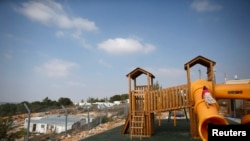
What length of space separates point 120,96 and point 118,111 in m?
42.6

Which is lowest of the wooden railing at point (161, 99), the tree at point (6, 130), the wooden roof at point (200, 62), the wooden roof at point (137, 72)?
the tree at point (6, 130)

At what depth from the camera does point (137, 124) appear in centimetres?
1103

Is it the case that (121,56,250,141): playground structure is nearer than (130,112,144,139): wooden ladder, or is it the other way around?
(121,56,250,141): playground structure

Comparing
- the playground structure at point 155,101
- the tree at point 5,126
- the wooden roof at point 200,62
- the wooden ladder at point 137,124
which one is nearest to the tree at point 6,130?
the tree at point 5,126

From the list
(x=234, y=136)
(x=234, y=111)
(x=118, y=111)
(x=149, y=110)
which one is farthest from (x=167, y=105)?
(x=118, y=111)

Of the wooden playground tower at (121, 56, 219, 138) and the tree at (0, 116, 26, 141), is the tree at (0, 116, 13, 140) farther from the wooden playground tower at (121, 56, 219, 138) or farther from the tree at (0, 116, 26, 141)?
the wooden playground tower at (121, 56, 219, 138)

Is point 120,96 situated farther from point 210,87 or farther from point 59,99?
point 210,87

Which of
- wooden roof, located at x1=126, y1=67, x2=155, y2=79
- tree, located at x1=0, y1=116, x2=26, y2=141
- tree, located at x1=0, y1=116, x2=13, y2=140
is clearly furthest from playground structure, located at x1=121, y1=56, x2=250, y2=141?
tree, located at x1=0, y1=116, x2=13, y2=140

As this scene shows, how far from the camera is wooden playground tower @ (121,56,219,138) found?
1008 cm

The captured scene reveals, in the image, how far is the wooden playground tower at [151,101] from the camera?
10.1 m

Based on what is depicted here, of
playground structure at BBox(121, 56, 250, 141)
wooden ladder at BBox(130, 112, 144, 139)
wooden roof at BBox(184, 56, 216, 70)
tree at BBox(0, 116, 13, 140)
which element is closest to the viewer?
tree at BBox(0, 116, 13, 140)

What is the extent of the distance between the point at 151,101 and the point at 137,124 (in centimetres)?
140

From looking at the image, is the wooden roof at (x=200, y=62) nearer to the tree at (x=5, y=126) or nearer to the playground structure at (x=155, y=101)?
the playground structure at (x=155, y=101)

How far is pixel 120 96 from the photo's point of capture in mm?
66188
